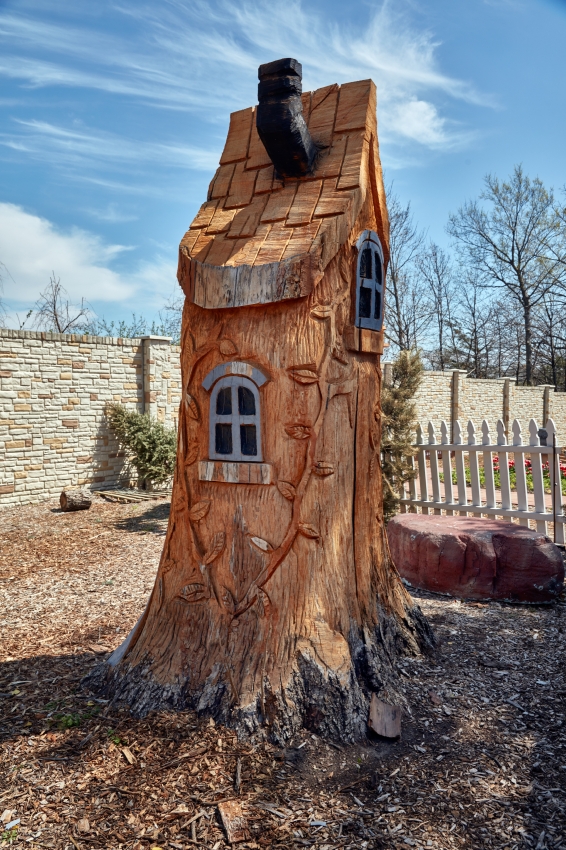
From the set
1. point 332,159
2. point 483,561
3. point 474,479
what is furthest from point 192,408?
point 474,479

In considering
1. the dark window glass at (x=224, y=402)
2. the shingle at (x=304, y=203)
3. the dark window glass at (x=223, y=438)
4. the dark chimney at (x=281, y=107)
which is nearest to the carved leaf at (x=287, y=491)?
the dark window glass at (x=223, y=438)

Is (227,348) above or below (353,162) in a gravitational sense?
below

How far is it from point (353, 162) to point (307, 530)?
199cm

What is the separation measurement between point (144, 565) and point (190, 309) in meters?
4.31

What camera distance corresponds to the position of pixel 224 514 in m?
3.12

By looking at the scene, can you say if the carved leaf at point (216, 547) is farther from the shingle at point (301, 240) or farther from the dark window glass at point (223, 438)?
the shingle at point (301, 240)

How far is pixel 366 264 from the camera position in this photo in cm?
345

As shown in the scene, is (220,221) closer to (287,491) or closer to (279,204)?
(279,204)

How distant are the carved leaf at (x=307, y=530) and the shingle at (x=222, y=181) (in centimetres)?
202

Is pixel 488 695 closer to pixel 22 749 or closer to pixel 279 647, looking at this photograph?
pixel 279 647

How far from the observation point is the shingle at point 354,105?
344cm

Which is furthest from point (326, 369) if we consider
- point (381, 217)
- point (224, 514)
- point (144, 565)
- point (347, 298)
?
point (144, 565)

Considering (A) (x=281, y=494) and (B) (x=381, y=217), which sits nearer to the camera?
(A) (x=281, y=494)

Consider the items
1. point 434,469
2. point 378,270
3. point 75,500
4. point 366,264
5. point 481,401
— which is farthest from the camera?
point 481,401
